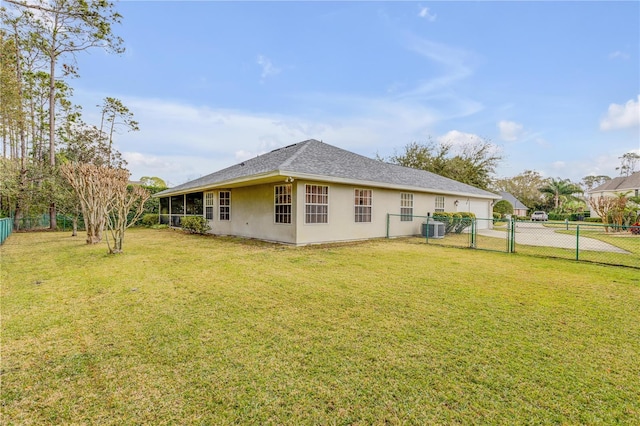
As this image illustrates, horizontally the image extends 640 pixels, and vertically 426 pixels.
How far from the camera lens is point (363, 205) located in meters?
11.6

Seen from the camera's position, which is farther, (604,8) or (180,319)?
(604,8)

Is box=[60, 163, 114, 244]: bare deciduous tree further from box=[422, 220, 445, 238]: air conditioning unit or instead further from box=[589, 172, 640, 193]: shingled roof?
box=[589, 172, 640, 193]: shingled roof

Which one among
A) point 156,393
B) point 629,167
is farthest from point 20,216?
point 629,167

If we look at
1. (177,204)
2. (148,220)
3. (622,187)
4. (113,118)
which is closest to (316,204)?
(177,204)

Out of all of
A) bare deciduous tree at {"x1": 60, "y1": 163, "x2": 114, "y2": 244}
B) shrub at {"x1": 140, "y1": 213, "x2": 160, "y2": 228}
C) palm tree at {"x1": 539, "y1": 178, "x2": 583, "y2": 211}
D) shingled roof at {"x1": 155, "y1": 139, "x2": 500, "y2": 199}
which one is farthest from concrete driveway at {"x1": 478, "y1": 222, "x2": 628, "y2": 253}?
palm tree at {"x1": 539, "y1": 178, "x2": 583, "y2": 211}

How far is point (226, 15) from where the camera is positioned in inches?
451

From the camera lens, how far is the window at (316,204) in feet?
32.3

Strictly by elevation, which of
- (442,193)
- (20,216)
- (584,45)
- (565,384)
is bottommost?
(565,384)

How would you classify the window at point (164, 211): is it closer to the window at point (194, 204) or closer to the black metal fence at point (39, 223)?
the window at point (194, 204)

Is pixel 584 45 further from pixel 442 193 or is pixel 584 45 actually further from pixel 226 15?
pixel 226 15

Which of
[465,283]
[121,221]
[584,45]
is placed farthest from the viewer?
[584,45]

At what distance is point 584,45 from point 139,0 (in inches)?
652

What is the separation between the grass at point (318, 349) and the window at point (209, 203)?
28.7 feet

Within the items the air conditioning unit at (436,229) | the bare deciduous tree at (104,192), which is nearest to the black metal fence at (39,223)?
the bare deciduous tree at (104,192)
